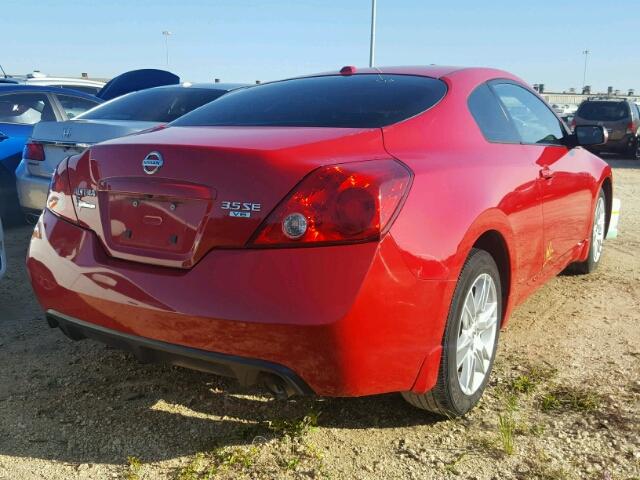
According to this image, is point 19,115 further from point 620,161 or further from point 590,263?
point 620,161

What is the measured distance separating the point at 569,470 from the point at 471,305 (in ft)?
2.32

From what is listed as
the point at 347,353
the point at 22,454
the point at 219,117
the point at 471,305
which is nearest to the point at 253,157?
the point at 347,353

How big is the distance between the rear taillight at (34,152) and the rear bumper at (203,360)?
10.7ft

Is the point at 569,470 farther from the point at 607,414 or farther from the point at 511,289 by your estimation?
the point at 511,289

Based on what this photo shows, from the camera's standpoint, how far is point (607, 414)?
8.79ft

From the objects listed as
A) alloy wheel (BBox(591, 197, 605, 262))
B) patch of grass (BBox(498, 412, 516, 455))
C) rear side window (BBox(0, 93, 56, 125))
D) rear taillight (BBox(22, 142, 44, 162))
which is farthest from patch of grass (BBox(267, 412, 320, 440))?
rear side window (BBox(0, 93, 56, 125))

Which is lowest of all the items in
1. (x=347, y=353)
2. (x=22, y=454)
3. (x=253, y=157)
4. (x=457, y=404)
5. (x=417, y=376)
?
(x=22, y=454)

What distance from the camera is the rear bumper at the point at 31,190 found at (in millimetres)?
5082

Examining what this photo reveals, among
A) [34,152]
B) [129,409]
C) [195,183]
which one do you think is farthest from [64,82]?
[195,183]

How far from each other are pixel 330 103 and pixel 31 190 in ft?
10.9

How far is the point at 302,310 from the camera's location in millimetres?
2004

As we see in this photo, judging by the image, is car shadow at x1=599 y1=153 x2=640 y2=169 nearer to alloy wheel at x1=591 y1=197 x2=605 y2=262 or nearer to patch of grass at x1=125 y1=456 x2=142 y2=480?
alloy wheel at x1=591 y1=197 x2=605 y2=262

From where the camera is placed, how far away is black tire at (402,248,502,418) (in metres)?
2.37

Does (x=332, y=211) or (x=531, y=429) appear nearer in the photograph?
(x=332, y=211)
